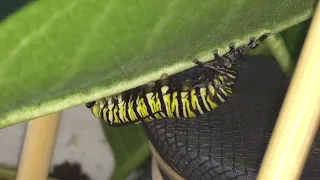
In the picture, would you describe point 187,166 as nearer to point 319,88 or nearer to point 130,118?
point 130,118

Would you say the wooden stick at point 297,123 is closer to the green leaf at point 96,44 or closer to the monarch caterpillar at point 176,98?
the green leaf at point 96,44

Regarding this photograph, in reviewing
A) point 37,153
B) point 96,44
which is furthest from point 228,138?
point 96,44

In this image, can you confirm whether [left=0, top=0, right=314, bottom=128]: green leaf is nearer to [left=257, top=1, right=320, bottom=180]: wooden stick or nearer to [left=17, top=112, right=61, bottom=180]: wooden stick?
[left=257, top=1, right=320, bottom=180]: wooden stick

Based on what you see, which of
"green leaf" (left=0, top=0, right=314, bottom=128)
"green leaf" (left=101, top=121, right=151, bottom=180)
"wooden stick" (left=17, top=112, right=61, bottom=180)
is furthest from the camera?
"green leaf" (left=101, top=121, right=151, bottom=180)

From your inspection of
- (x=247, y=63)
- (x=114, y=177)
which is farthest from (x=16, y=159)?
(x=247, y=63)

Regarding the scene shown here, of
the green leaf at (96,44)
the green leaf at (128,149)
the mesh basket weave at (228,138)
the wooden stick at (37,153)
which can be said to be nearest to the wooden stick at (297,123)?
the green leaf at (96,44)

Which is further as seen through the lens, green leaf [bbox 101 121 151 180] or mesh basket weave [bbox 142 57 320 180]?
green leaf [bbox 101 121 151 180]

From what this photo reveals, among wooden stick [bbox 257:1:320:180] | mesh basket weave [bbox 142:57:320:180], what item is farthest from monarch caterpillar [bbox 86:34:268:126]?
wooden stick [bbox 257:1:320:180]
